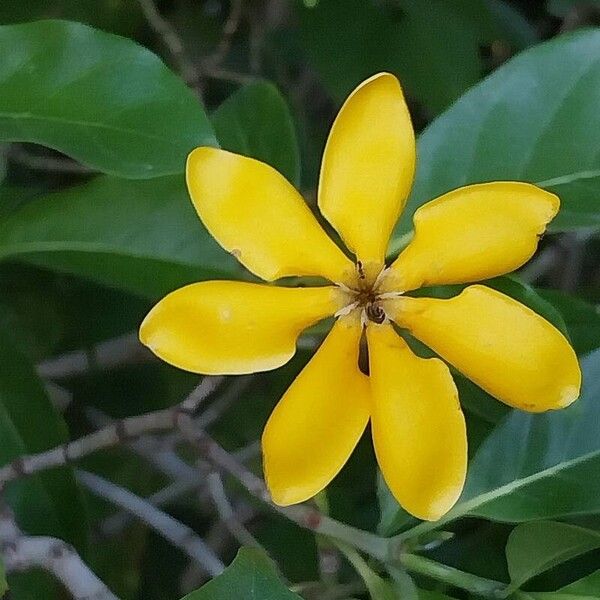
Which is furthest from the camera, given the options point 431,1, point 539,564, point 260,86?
point 431,1

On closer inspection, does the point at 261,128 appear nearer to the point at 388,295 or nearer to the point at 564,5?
the point at 388,295

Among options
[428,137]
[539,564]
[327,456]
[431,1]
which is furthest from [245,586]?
[431,1]

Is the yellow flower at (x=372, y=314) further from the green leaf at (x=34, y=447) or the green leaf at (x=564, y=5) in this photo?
the green leaf at (x=564, y=5)

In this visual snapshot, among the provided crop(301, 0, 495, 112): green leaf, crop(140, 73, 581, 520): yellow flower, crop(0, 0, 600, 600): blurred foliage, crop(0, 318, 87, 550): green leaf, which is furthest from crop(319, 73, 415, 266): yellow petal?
crop(301, 0, 495, 112): green leaf

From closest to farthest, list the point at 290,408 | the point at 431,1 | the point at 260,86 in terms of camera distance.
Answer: the point at 290,408 < the point at 260,86 < the point at 431,1

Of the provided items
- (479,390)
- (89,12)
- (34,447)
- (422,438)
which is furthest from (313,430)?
(89,12)

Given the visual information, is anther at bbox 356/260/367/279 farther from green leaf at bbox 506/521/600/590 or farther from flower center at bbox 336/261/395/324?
green leaf at bbox 506/521/600/590

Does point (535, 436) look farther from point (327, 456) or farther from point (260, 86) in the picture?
point (260, 86)
